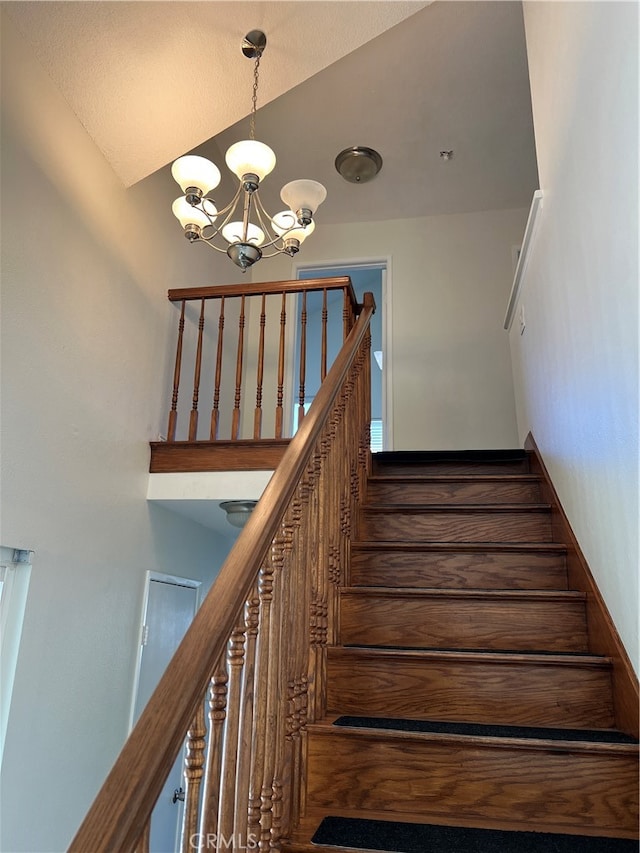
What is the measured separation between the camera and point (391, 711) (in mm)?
1769

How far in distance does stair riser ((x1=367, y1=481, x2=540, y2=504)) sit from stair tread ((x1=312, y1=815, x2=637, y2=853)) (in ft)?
5.19

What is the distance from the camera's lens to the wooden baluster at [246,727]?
1085 millimetres

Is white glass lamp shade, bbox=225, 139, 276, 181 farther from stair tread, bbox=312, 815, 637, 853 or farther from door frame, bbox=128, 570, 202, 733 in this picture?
stair tread, bbox=312, 815, 637, 853

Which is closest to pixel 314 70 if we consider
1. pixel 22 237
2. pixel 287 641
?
pixel 22 237

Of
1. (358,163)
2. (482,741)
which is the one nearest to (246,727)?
(482,741)

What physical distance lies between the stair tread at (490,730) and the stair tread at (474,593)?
0.43 metres

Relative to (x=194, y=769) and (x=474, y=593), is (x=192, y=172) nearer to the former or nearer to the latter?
(x=474, y=593)

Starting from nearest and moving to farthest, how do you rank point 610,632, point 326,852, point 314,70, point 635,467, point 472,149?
point 326,852 < point 635,467 < point 610,632 < point 314,70 < point 472,149


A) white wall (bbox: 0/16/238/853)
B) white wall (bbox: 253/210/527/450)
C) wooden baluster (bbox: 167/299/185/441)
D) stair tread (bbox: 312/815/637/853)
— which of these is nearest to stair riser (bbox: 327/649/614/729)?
stair tread (bbox: 312/815/637/853)

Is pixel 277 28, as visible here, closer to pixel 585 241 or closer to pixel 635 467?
pixel 585 241

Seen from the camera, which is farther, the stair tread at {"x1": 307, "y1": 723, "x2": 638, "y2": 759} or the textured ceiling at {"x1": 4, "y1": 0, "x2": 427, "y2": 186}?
the textured ceiling at {"x1": 4, "y1": 0, "x2": 427, "y2": 186}

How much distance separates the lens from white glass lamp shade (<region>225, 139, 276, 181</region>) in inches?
98.1

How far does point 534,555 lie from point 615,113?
152 centimetres

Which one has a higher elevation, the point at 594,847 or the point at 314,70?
the point at 314,70
